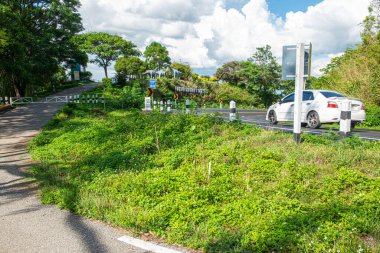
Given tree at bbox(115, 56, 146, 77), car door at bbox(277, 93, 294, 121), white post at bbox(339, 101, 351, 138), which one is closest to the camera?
white post at bbox(339, 101, 351, 138)

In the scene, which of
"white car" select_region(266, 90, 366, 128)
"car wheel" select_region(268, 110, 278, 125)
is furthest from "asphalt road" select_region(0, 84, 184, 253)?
"car wheel" select_region(268, 110, 278, 125)

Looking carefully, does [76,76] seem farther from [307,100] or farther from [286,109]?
[307,100]

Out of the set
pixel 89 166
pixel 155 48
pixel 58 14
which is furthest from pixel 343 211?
pixel 155 48

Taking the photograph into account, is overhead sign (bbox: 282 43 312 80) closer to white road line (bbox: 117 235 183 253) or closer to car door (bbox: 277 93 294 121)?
car door (bbox: 277 93 294 121)

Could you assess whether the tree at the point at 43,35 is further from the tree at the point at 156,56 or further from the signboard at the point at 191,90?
the tree at the point at 156,56

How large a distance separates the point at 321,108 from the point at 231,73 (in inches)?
1837

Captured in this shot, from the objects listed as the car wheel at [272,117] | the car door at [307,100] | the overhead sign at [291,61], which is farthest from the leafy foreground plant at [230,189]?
the car wheel at [272,117]

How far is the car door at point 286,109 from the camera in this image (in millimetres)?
12391

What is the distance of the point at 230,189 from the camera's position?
5.30m

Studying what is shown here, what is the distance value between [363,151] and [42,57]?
99.5ft

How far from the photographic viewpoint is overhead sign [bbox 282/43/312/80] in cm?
759

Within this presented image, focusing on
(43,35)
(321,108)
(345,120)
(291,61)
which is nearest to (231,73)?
(43,35)

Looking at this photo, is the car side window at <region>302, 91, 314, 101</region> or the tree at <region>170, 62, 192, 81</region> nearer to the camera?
the car side window at <region>302, 91, 314, 101</region>

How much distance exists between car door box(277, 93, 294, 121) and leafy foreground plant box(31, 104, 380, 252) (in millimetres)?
3958
